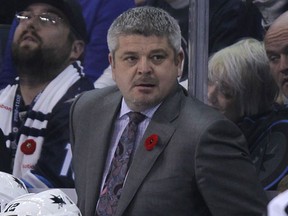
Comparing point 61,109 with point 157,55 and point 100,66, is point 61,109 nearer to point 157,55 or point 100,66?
point 100,66

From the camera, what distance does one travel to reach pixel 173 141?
321cm

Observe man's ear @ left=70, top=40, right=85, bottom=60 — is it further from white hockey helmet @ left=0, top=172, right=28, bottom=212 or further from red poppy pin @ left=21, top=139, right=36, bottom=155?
white hockey helmet @ left=0, top=172, right=28, bottom=212

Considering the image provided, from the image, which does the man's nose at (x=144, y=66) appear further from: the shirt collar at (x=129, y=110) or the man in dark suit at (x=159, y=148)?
the shirt collar at (x=129, y=110)

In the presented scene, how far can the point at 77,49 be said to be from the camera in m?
4.38

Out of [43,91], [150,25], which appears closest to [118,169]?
[150,25]

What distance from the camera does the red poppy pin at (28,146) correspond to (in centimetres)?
434

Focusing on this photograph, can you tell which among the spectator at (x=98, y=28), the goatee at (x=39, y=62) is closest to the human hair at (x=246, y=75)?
the spectator at (x=98, y=28)

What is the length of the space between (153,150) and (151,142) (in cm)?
3

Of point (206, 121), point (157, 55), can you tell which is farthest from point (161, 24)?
point (206, 121)

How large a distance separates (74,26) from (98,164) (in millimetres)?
1225

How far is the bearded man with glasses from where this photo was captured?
4289 millimetres

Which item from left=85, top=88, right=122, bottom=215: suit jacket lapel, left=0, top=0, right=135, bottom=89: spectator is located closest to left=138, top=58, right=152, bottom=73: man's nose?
left=85, top=88, right=122, bottom=215: suit jacket lapel

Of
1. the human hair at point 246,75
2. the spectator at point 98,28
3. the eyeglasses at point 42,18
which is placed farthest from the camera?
the eyeglasses at point 42,18

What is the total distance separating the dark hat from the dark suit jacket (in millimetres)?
1143
